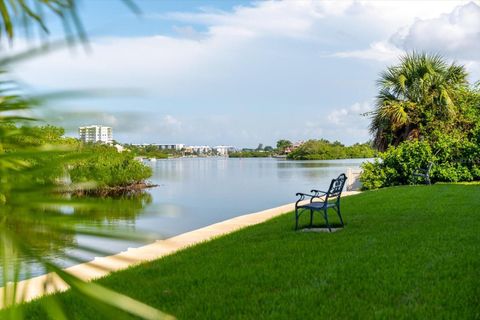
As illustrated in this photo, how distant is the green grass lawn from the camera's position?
14.8 ft

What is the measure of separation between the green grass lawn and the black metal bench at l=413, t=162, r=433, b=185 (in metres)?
10.7

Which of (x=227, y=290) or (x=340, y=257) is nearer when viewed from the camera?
(x=227, y=290)

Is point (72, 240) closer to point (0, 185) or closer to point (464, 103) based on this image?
Result: point (0, 185)

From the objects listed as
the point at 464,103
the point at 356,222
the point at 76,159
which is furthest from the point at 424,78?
the point at 76,159

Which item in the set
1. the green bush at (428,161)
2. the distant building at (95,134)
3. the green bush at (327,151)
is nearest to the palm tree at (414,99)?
the green bush at (428,161)

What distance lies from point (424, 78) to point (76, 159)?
24392 millimetres

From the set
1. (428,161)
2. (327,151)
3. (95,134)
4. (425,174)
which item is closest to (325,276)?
(95,134)

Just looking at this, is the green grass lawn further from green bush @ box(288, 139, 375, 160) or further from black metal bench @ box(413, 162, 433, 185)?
green bush @ box(288, 139, 375, 160)

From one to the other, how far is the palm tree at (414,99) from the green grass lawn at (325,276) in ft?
45.8

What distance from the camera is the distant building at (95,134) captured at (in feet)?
1.61

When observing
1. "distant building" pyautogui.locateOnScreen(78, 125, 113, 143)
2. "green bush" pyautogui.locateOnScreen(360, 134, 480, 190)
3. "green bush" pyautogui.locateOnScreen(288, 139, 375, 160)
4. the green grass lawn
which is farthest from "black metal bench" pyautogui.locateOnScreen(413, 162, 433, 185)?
"green bush" pyautogui.locateOnScreen(288, 139, 375, 160)

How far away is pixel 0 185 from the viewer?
18.3 inches

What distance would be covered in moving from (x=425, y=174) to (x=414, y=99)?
4507 mm

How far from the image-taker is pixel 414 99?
2352cm
